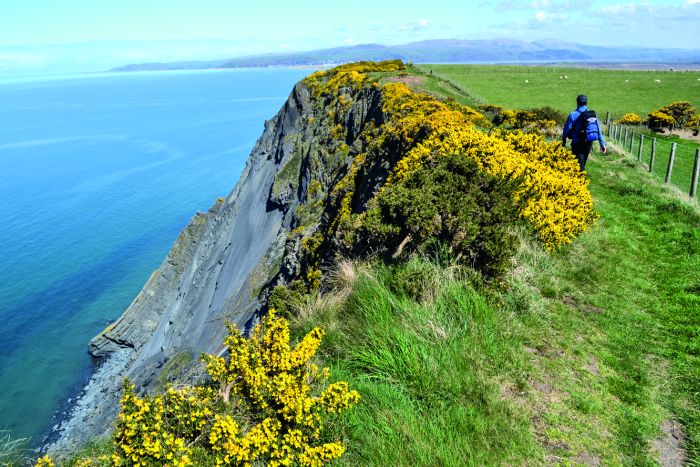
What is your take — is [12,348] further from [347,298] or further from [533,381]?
[533,381]

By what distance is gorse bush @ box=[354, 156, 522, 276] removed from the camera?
814cm

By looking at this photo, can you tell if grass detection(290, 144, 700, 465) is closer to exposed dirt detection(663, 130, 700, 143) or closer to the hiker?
the hiker

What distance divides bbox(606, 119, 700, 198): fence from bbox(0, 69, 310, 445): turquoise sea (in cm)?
3751

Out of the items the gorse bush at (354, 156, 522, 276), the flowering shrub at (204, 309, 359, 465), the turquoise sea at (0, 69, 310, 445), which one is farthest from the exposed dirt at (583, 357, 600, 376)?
the turquoise sea at (0, 69, 310, 445)

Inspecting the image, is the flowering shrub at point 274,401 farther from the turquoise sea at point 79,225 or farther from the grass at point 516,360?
the turquoise sea at point 79,225

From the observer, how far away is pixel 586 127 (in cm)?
1343

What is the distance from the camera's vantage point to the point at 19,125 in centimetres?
15225

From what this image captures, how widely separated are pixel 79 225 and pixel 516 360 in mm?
67499

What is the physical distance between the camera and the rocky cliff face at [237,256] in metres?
21.1

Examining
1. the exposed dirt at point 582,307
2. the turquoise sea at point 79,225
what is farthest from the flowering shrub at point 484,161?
the turquoise sea at point 79,225

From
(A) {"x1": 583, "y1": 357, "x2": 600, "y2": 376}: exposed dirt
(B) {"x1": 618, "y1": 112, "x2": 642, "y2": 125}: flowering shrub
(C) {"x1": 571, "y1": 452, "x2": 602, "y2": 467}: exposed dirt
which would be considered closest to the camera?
(C) {"x1": 571, "y1": 452, "x2": 602, "y2": 467}: exposed dirt

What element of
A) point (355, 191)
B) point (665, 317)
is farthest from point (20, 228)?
point (665, 317)

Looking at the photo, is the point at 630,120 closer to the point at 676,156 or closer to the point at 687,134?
the point at 687,134

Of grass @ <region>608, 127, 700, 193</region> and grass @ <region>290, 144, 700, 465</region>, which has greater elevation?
grass @ <region>608, 127, 700, 193</region>
